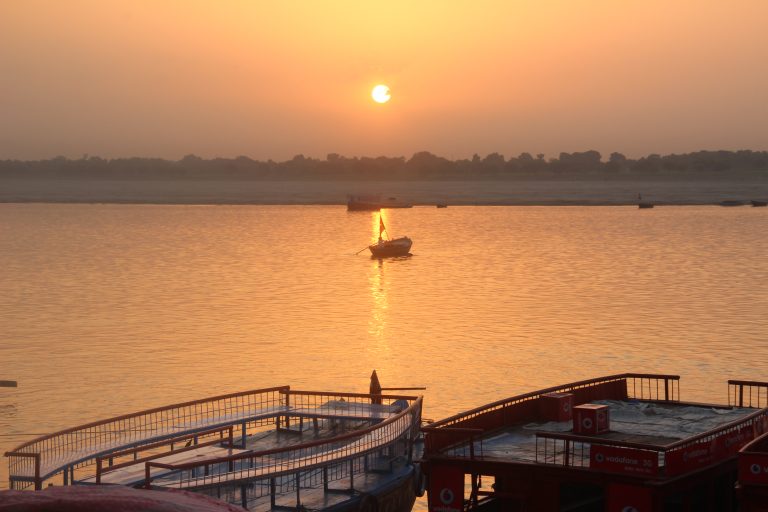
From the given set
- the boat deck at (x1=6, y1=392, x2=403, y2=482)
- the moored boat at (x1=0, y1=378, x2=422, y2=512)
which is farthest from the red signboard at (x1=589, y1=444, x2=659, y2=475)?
the boat deck at (x1=6, y1=392, x2=403, y2=482)

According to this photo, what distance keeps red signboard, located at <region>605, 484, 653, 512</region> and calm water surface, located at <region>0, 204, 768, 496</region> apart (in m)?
16.9

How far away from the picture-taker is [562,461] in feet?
68.4

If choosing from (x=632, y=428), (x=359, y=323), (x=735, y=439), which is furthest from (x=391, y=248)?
(x=735, y=439)

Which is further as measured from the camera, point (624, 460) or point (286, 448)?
point (286, 448)

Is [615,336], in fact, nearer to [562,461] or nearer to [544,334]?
[544,334]

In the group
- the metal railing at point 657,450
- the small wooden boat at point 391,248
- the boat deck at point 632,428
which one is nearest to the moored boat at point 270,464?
the boat deck at point 632,428

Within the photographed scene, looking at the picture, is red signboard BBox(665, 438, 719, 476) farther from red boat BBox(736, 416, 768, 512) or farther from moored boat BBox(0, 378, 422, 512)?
moored boat BBox(0, 378, 422, 512)

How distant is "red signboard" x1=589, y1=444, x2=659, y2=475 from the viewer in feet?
63.9

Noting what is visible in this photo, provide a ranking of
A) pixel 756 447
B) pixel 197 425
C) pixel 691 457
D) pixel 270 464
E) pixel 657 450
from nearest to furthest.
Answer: pixel 657 450, pixel 691 457, pixel 756 447, pixel 270 464, pixel 197 425

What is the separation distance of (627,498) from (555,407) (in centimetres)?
551

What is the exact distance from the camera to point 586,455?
21203mm

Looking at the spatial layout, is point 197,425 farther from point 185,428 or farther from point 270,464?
point 270,464

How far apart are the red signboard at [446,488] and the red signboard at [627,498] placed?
2.78 m

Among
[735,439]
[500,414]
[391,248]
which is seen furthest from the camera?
A: [391,248]
